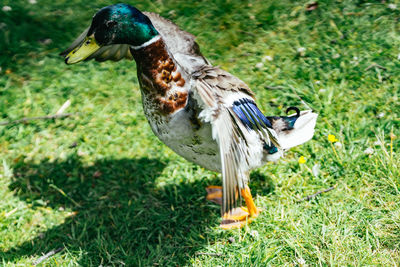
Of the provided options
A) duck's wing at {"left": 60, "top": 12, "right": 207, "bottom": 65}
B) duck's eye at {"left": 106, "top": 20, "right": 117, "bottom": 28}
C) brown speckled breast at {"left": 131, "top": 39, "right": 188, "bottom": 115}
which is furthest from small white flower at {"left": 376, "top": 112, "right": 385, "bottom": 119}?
duck's eye at {"left": 106, "top": 20, "right": 117, "bottom": 28}

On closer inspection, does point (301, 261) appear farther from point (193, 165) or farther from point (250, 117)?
point (193, 165)

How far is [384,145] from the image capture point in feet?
10.9

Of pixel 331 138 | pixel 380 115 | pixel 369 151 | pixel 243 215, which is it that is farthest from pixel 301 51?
pixel 243 215

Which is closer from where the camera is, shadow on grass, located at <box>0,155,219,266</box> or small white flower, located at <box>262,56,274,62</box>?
shadow on grass, located at <box>0,155,219,266</box>

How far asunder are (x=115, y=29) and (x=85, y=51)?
0.73 feet

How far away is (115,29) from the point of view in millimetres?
2330

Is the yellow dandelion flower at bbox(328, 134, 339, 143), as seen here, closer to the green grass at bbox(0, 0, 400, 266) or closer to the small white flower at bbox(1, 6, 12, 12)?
the green grass at bbox(0, 0, 400, 266)

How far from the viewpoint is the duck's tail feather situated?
303 cm

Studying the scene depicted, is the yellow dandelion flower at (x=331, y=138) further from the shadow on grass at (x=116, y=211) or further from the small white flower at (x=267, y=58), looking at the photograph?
the small white flower at (x=267, y=58)

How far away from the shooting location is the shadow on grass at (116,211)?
297 centimetres

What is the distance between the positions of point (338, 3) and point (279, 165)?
7.39ft

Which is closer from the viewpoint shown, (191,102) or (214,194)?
(191,102)

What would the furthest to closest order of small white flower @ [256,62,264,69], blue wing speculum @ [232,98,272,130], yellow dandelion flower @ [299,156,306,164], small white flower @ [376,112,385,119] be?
small white flower @ [256,62,264,69], small white flower @ [376,112,385,119], yellow dandelion flower @ [299,156,306,164], blue wing speculum @ [232,98,272,130]

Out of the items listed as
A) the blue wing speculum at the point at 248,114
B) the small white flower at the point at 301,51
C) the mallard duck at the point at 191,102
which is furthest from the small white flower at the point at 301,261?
the small white flower at the point at 301,51
